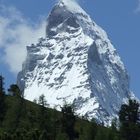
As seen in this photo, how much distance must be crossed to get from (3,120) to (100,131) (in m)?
22.4

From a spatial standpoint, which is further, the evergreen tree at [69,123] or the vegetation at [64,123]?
the evergreen tree at [69,123]

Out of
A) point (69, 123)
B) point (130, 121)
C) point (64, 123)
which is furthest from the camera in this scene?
point (130, 121)

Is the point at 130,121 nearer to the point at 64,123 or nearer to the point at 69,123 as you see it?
the point at 69,123

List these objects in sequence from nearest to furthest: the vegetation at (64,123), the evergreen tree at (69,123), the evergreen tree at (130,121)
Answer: the vegetation at (64,123) < the evergreen tree at (69,123) < the evergreen tree at (130,121)

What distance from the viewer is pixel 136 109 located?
494 feet

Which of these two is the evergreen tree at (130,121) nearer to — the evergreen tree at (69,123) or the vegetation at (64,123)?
the vegetation at (64,123)

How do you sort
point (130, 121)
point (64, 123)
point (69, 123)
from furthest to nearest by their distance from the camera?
1. point (130, 121)
2. point (64, 123)
3. point (69, 123)

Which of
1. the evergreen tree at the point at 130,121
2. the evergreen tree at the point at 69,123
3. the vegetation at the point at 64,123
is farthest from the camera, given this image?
the evergreen tree at the point at 130,121

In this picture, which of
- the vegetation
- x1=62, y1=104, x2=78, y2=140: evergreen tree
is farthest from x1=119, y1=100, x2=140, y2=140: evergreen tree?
x1=62, y1=104, x2=78, y2=140: evergreen tree

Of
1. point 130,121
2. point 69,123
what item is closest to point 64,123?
point 69,123

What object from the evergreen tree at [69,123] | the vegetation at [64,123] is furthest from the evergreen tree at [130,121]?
the evergreen tree at [69,123]

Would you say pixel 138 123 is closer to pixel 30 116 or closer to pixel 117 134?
pixel 117 134

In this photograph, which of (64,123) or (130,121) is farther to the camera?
(130,121)

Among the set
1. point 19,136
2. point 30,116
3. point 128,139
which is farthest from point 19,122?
point 19,136
